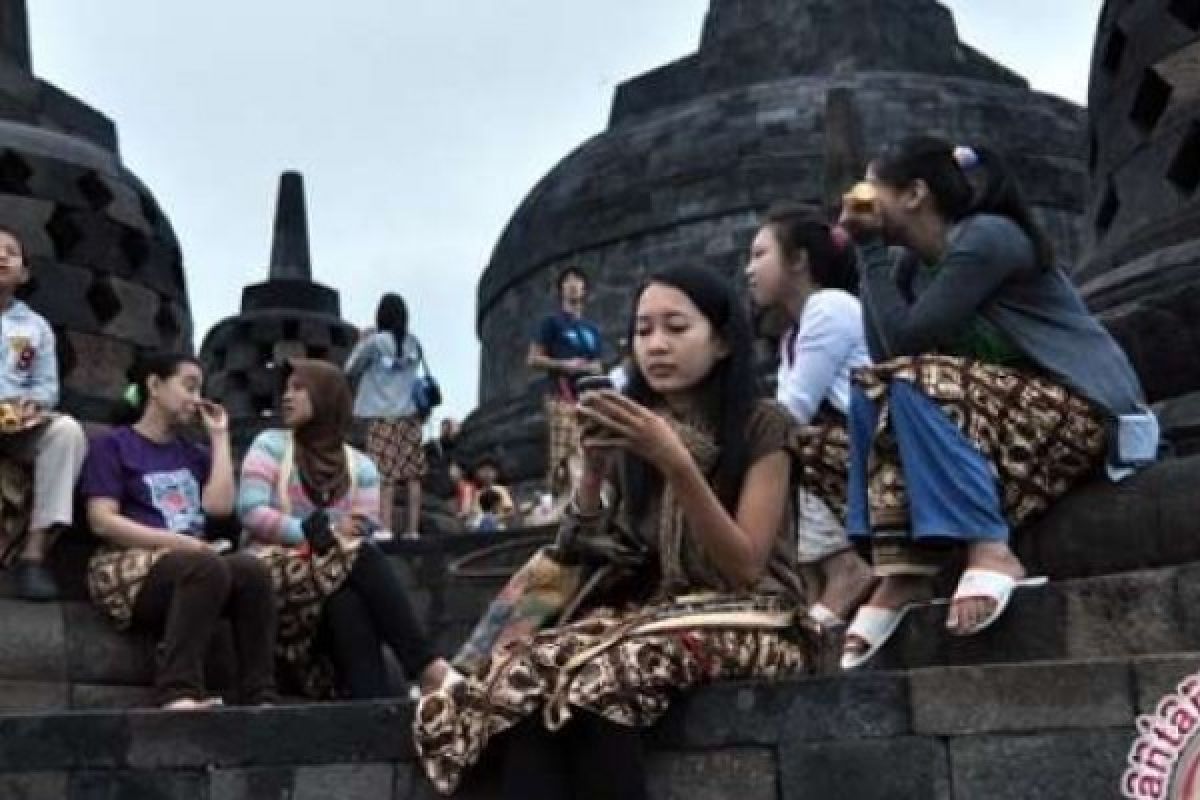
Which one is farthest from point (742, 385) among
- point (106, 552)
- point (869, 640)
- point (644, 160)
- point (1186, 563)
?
point (644, 160)

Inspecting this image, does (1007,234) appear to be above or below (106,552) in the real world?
above

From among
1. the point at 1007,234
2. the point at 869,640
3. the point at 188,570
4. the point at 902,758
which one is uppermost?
the point at 1007,234

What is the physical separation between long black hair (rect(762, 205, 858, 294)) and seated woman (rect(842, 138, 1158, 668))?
33.8 inches

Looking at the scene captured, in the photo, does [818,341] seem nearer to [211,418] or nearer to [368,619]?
[368,619]

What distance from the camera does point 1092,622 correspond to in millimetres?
4895

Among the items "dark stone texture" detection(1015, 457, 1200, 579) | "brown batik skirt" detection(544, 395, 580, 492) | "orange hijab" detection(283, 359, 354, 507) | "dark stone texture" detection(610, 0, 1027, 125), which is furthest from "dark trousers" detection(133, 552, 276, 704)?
"dark stone texture" detection(610, 0, 1027, 125)

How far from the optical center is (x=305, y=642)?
22.4 feet

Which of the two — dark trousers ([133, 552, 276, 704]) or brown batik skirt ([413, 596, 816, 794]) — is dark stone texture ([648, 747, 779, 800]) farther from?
dark trousers ([133, 552, 276, 704])

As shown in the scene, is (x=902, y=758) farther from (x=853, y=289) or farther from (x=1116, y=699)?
(x=853, y=289)

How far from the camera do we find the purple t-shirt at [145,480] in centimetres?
713

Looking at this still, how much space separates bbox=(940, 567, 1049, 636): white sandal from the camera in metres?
4.93

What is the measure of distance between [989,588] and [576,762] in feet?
3.86

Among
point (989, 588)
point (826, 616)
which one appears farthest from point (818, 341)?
point (989, 588)

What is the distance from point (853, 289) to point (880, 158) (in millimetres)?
1009
